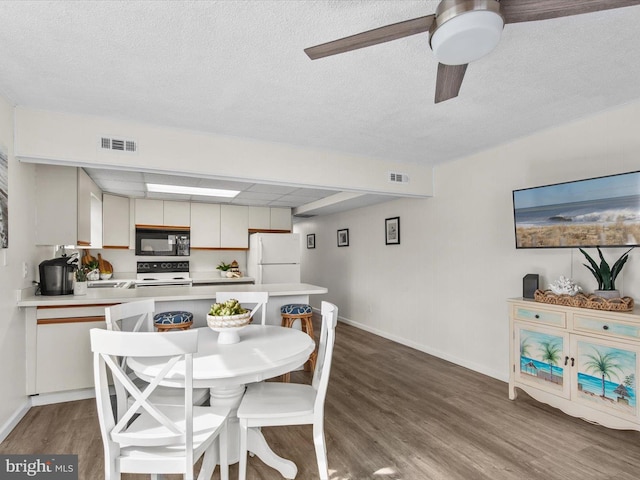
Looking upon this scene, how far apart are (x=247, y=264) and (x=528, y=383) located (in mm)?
4851

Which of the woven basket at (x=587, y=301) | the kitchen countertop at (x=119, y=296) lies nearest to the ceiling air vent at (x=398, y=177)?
the kitchen countertop at (x=119, y=296)

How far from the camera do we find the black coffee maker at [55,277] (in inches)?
124

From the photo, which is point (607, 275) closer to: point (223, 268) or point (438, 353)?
point (438, 353)

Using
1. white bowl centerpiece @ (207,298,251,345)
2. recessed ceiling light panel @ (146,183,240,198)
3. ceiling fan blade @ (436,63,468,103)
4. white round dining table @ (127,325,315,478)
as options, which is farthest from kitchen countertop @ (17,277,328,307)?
ceiling fan blade @ (436,63,468,103)

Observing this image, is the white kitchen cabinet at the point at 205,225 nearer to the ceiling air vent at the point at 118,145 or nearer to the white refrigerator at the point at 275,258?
the white refrigerator at the point at 275,258

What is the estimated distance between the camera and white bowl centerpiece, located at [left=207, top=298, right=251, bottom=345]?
2.24 m

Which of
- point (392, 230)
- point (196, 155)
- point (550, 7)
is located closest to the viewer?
point (550, 7)

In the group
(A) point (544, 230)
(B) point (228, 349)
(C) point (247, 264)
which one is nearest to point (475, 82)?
(A) point (544, 230)

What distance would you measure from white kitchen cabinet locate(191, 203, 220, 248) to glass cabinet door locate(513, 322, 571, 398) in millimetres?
4731

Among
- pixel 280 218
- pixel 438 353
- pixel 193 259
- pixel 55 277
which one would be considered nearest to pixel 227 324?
pixel 55 277

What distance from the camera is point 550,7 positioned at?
126cm

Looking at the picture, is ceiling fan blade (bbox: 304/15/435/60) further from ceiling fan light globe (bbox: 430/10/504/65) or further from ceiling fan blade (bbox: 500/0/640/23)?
ceiling fan blade (bbox: 500/0/640/23)

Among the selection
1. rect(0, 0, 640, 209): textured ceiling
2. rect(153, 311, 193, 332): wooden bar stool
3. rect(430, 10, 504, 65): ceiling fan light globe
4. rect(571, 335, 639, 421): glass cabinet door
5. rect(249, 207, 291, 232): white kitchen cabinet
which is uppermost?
rect(0, 0, 640, 209): textured ceiling

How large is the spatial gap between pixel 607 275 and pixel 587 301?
0.23 m
